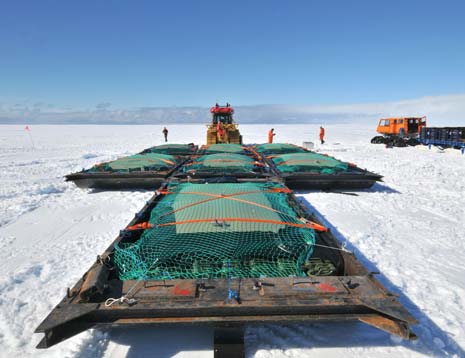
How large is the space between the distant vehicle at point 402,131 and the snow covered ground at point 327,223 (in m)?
11.2

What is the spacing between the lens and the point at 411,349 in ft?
6.37

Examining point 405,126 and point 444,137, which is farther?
point 405,126

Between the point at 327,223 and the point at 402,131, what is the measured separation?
614 inches

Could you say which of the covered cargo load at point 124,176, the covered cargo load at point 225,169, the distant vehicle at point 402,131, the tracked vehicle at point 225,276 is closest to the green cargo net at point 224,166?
the covered cargo load at point 225,169

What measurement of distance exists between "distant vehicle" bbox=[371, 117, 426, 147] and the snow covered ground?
440 inches

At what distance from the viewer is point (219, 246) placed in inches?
97.7

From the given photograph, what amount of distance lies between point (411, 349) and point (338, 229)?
2.23 metres

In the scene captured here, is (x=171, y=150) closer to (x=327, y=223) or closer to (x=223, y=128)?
(x=223, y=128)

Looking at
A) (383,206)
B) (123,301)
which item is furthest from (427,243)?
(123,301)

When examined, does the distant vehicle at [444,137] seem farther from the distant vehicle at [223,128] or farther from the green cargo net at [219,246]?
the green cargo net at [219,246]

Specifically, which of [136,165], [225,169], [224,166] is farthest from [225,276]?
[136,165]

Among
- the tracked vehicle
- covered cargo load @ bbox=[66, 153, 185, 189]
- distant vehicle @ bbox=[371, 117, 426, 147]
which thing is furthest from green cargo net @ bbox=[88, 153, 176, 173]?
distant vehicle @ bbox=[371, 117, 426, 147]

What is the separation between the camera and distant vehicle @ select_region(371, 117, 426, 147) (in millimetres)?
16634

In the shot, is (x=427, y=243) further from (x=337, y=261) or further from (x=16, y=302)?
(x=16, y=302)
